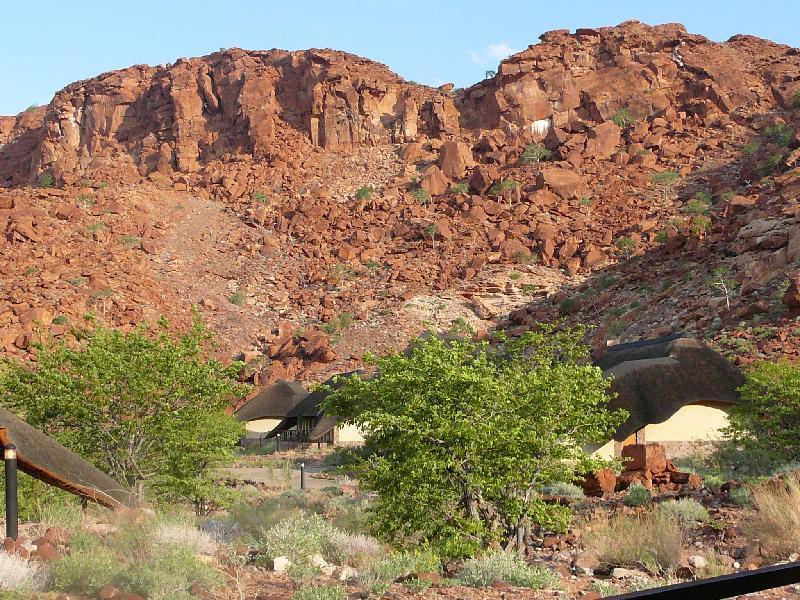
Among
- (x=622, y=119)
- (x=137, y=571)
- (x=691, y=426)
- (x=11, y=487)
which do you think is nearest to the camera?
(x=137, y=571)

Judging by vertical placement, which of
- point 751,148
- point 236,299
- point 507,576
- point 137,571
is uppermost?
point 751,148

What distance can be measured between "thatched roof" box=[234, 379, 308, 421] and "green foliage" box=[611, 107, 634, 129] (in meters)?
38.1

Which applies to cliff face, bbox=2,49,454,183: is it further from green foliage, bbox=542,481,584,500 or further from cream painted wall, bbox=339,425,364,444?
green foliage, bbox=542,481,584,500

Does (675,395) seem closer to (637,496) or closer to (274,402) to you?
(637,496)

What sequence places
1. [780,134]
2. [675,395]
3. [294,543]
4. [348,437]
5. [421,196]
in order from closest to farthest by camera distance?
[294,543] → [675,395] → [348,437] → [780,134] → [421,196]

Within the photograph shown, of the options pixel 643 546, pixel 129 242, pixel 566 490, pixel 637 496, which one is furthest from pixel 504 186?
pixel 643 546

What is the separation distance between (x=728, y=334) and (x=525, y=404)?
2448cm

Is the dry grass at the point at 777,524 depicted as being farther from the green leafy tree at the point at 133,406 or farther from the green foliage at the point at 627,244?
the green foliage at the point at 627,244

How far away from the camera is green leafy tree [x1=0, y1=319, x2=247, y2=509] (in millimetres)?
14055

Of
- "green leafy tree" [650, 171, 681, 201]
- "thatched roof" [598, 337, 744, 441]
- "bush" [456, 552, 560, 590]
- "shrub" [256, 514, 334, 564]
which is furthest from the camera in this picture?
"green leafy tree" [650, 171, 681, 201]

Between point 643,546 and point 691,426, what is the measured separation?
15.5 meters

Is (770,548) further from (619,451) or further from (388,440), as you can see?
(619,451)

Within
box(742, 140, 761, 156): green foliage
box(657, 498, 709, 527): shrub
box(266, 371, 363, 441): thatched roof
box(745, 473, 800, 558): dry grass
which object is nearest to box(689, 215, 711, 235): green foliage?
box(742, 140, 761, 156): green foliage

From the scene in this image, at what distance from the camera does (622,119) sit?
70812mm
